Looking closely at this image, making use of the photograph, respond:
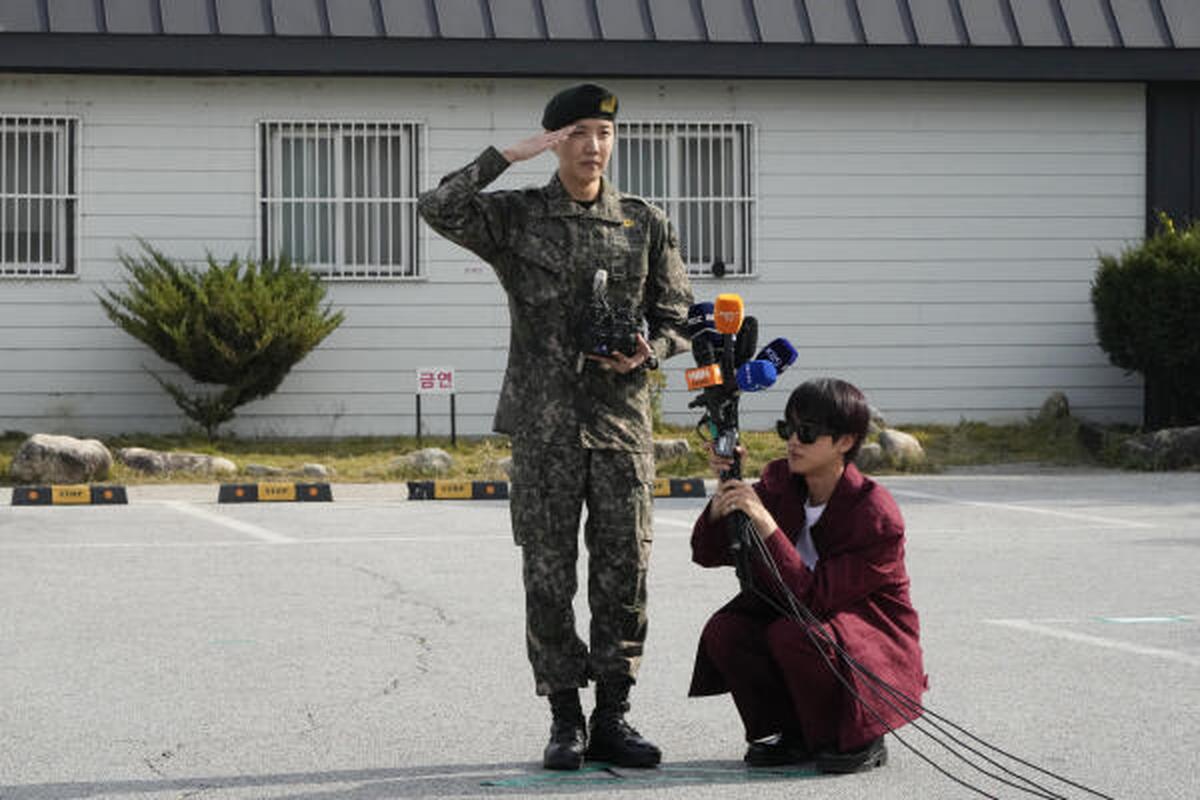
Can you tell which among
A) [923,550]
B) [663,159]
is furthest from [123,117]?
[923,550]

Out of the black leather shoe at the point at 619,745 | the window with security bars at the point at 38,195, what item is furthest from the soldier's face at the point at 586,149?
the window with security bars at the point at 38,195

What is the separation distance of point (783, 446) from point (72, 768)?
13.0 meters

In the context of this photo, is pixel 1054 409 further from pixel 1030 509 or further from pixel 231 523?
pixel 231 523

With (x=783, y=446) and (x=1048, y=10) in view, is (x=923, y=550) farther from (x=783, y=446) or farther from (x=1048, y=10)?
(x=1048, y=10)

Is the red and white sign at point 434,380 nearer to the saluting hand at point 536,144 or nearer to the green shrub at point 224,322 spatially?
the green shrub at point 224,322

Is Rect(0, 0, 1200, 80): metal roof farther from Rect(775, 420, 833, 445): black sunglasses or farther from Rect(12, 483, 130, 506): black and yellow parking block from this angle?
Rect(775, 420, 833, 445): black sunglasses

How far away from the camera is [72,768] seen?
638cm

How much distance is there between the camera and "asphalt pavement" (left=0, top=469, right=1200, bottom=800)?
247 inches

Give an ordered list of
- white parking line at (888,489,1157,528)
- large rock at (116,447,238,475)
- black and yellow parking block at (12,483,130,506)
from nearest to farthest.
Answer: white parking line at (888,489,1157,528), black and yellow parking block at (12,483,130,506), large rock at (116,447,238,475)

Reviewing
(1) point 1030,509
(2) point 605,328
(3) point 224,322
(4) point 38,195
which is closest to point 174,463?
(3) point 224,322

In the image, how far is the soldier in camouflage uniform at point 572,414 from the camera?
6.40 m

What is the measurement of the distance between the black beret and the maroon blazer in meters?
1.28

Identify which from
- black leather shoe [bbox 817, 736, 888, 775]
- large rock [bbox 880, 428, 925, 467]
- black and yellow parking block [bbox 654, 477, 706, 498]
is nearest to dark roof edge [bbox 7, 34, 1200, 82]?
large rock [bbox 880, 428, 925, 467]

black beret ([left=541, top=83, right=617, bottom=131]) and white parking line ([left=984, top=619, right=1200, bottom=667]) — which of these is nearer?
black beret ([left=541, top=83, right=617, bottom=131])
